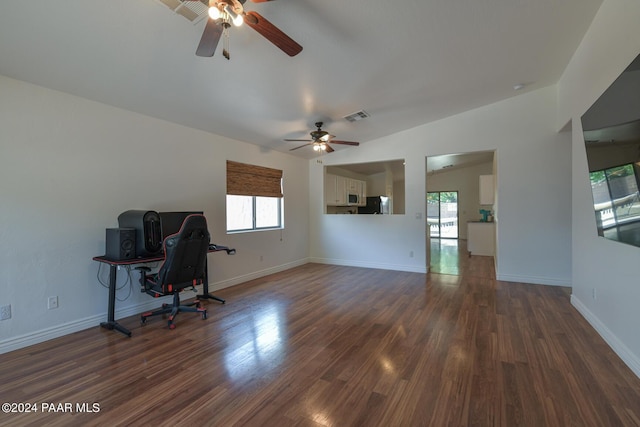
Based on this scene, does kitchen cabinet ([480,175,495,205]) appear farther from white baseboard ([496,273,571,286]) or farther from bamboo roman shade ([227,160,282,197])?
bamboo roman shade ([227,160,282,197])

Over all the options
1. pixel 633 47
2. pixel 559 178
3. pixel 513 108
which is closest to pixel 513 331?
pixel 633 47

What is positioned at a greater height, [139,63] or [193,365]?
[139,63]

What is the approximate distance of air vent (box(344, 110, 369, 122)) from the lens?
432cm

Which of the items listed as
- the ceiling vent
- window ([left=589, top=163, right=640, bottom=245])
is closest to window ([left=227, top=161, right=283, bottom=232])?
the ceiling vent

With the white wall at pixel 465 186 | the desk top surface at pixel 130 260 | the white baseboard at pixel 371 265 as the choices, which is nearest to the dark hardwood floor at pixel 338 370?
the desk top surface at pixel 130 260

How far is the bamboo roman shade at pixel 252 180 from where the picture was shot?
4.80 metres

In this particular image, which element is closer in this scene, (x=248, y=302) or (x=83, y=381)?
(x=83, y=381)

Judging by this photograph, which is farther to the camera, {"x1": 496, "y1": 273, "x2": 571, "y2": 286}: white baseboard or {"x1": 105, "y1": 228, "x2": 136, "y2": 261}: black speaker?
{"x1": 496, "y1": 273, "x2": 571, "y2": 286}: white baseboard

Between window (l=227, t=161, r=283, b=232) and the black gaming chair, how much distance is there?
1.63 metres

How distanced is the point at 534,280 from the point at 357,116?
158 inches

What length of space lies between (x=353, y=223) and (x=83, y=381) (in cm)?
501

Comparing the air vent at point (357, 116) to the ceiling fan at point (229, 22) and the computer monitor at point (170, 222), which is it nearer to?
the ceiling fan at point (229, 22)

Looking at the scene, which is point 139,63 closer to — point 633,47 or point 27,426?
point 27,426

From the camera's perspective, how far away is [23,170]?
269 cm
